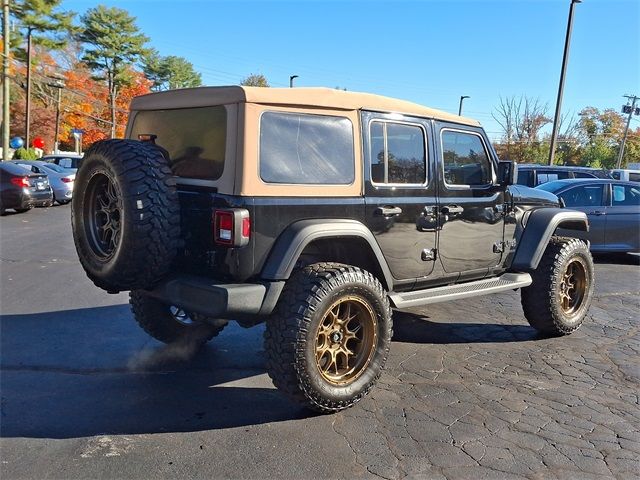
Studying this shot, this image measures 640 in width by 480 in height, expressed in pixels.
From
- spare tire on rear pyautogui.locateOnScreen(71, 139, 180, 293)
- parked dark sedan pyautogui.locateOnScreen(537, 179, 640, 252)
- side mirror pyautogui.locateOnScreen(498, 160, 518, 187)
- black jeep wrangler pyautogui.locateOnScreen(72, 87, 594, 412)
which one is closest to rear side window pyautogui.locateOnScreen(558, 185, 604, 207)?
parked dark sedan pyautogui.locateOnScreen(537, 179, 640, 252)

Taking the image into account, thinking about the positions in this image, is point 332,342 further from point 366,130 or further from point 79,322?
point 79,322

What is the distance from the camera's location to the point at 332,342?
381 cm

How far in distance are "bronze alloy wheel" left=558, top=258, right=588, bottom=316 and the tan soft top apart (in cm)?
241

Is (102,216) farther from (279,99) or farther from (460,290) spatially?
(460,290)

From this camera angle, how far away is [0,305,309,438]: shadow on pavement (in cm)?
352

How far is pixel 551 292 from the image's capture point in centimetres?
539

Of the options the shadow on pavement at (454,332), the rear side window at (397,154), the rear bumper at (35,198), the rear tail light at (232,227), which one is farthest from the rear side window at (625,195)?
the rear bumper at (35,198)

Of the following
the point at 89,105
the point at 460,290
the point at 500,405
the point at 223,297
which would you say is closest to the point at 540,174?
the point at 460,290

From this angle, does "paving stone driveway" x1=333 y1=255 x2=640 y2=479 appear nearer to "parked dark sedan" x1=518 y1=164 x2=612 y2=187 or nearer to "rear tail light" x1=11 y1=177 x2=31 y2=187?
"parked dark sedan" x1=518 y1=164 x2=612 y2=187

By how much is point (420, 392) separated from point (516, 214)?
7.03 ft

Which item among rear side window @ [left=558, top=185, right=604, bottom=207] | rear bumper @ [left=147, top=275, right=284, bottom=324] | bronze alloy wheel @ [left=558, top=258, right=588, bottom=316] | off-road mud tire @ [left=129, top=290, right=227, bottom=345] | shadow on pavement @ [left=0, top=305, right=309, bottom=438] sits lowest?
shadow on pavement @ [left=0, top=305, right=309, bottom=438]

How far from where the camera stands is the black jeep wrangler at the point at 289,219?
3.46 m

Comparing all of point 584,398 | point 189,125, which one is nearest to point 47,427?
point 189,125

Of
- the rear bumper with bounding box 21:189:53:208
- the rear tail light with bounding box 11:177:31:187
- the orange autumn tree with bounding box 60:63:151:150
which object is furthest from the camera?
the orange autumn tree with bounding box 60:63:151:150
